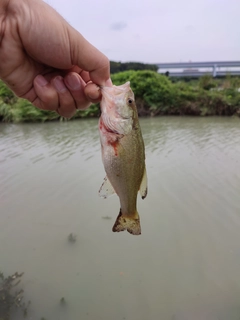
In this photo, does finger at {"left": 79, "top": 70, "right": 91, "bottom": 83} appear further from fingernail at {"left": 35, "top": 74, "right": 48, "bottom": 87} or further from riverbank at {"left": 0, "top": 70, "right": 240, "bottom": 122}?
riverbank at {"left": 0, "top": 70, "right": 240, "bottom": 122}

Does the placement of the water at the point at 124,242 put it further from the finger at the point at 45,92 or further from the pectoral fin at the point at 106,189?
the finger at the point at 45,92

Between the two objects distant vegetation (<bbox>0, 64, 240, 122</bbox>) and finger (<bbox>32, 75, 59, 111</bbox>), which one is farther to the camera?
distant vegetation (<bbox>0, 64, 240, 122</bbox>)

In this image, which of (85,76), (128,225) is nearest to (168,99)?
(85,76)

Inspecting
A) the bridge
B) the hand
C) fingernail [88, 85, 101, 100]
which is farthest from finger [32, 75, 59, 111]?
the bridge

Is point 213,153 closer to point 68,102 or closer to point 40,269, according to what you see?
point 40,269

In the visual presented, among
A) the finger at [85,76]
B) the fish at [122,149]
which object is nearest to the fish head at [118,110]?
the fish at [122,149]

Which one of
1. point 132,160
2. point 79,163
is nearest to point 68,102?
point 132,160
